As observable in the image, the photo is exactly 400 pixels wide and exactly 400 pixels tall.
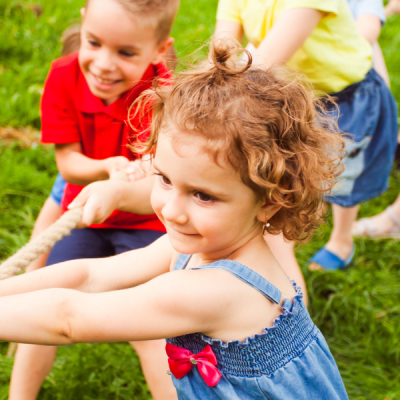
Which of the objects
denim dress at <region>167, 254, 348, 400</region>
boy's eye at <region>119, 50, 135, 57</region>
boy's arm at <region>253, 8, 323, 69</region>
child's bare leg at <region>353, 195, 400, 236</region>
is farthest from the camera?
child's bare leg at <region>353, 195, 400, 236</region>

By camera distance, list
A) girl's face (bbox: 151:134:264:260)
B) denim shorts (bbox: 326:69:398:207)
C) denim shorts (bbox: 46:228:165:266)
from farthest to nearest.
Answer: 1. denim shorts (bbox: 326:69:398:207)
2. denim shorts (bbox: 46:228:165:266)
3. girl's face (bbox: 151:134:264:260)

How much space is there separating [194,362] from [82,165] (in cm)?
95

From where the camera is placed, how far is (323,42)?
2.03m

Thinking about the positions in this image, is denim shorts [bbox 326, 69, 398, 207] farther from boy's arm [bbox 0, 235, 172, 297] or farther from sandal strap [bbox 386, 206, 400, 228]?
boy's arm [bbox 0, 235, 172, 297]

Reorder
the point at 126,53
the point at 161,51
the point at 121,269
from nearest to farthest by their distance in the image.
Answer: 1. the point at 121,269
2. the point at 126,53
3. the point at 161,51

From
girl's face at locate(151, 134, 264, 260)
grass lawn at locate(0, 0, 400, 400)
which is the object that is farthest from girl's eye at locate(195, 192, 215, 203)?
grass lawn at locate(0, 0, 400, 400)

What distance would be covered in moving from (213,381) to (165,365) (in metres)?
0.43

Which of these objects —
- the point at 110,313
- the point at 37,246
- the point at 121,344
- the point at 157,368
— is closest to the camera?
the point at 110,313

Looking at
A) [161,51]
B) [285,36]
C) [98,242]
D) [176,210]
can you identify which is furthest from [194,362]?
[161,51]

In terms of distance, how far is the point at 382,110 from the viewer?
231 cm

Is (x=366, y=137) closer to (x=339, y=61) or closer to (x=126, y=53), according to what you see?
(x=339, y=61)

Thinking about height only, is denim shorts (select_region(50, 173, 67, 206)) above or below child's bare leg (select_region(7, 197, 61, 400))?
above

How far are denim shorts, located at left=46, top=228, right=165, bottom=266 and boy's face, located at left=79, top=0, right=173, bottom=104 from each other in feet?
1.76

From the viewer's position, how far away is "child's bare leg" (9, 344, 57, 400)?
5.70 ft
